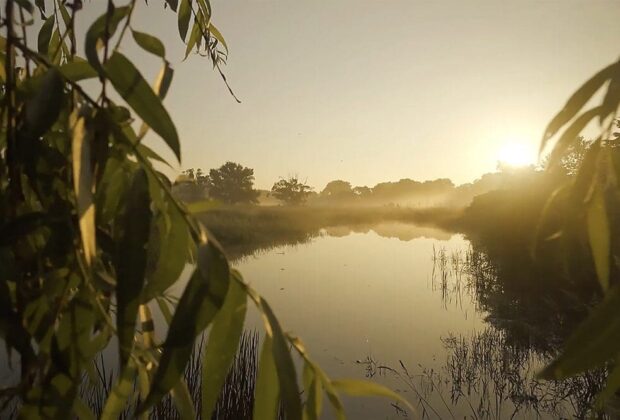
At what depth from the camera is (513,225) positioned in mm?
14055

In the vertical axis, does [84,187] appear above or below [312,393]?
above

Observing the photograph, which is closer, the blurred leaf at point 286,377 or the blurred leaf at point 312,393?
the blurred leaf at point 286,377

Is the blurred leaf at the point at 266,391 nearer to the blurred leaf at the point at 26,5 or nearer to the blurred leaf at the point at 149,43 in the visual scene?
the blurred leaf at the point at 149,43

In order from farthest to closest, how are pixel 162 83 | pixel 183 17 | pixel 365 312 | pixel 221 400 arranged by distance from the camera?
pixel 365 312 < pixel 221 400 < pixel 183 17 < pixel 162 83

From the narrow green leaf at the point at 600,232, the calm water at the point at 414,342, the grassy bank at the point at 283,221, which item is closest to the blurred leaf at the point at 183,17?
the grassy bank at the point at 283,221

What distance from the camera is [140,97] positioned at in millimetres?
475

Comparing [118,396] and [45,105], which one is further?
[118,396]

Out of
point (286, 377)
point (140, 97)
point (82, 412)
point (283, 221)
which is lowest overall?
point (283, 221)

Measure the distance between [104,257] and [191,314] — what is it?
0.31 m

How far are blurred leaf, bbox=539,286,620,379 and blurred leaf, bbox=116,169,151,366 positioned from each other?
17.0 inches

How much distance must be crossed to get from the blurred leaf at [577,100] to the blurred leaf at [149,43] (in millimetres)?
499

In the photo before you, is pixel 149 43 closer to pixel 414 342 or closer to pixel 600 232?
pixel 600 232

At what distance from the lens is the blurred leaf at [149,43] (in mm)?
517

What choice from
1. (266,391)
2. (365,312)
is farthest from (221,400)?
(365,312)
